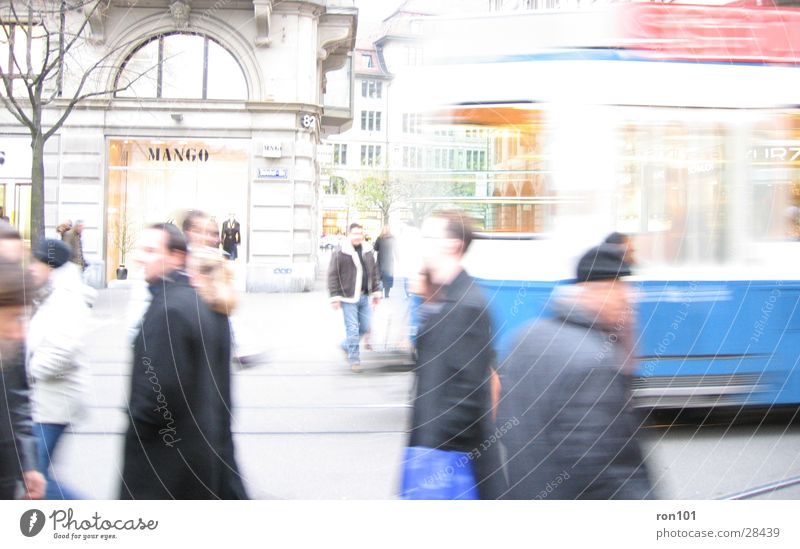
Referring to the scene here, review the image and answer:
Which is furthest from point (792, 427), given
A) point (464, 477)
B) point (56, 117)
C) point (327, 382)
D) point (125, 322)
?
point (56, 117)

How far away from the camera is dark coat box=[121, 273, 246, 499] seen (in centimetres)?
265

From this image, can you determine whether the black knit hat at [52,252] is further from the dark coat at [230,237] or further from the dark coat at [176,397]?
the dark coat at [230,237]

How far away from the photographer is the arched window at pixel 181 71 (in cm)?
279

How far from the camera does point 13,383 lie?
249 centimetres

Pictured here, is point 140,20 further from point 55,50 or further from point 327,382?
point 327,382

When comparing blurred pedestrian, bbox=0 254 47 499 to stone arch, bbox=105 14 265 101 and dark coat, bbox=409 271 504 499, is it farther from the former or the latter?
dark coat, bbox=409 271 504 499

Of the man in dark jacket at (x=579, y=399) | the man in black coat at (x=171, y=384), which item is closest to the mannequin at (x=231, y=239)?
the man in black coat at (x=171, y=384)

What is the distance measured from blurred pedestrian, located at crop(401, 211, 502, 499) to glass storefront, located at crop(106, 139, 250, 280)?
69 centimetres

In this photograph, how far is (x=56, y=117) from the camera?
8.93ft

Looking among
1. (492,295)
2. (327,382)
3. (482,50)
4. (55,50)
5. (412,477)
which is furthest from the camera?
(327,382)

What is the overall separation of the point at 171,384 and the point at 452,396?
0.86 metres

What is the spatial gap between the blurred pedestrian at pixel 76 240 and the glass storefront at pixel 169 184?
0.09 meters

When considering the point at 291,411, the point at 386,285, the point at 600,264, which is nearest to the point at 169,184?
the point at 600,264
